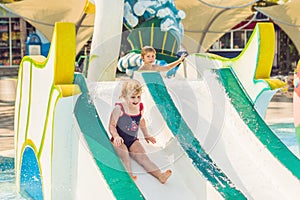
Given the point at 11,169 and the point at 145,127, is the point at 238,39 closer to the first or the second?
the point at 11,169

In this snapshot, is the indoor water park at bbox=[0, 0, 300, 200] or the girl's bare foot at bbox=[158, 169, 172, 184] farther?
the girl's bare foot at bbox=[158, 169, 172, 184]

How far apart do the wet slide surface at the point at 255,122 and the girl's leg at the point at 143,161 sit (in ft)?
2.51

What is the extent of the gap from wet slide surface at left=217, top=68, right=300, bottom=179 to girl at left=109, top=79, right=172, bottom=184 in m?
0.76

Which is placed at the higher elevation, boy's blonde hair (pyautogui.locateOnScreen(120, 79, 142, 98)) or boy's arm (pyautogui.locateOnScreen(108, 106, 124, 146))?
boy's blonde hair (pyautogui.locateOnScreen(120, 79, 142, 98))

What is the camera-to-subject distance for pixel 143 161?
4.37 meters

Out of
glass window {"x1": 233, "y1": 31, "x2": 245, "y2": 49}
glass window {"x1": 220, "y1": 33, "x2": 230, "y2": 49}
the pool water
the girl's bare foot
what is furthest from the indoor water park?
glass window {"x1": 220, "y1": 33, "x2": 230, "y2": 49}

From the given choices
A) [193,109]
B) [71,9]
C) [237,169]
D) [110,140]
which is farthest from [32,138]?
[71,9]

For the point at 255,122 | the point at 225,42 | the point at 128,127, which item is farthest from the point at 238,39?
the point at 128,127

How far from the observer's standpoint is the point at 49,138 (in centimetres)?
430

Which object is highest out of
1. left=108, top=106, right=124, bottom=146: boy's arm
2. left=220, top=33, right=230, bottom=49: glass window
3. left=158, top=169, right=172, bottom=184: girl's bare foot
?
left=108, top=106, right=124, bottom=146: boy's arm

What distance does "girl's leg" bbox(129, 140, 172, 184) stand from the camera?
4.33m

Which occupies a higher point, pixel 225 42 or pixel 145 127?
pixel 145 127

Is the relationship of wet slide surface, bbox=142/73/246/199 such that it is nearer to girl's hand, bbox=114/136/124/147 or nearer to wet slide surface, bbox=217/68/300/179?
wet slide surface, bbox=217/68/300/179

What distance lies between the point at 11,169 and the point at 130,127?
2810mm
